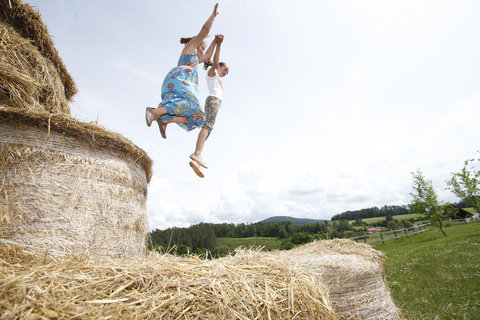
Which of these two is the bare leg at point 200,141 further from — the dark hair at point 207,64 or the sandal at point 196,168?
the dark hair at point 207,64

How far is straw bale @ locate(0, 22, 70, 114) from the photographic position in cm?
295

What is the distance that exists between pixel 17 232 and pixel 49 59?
10.3 ft

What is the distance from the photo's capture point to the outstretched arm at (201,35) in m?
2.94

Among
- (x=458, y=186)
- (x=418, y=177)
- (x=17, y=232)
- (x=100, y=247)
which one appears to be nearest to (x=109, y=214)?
(x=100, y=247)

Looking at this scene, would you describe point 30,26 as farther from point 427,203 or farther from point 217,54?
point 427,203

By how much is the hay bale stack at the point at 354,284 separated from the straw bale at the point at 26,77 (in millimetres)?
3762

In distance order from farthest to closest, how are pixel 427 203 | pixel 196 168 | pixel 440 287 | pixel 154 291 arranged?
pixel 427 203
pixel 440 287
pixel 196 168
pixel 154 291

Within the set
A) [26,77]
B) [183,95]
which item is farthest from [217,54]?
[26,77]

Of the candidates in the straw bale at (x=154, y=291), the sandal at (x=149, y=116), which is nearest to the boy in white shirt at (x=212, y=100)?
the sandal at (x=149, y=116)

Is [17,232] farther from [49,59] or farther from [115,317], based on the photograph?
[49,59]

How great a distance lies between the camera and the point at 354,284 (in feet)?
10.3

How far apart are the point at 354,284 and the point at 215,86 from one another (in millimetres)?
3054

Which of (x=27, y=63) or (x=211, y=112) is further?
(x=27, y=63)

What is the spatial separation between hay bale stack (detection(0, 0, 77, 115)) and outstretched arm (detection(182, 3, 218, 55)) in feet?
6.53
